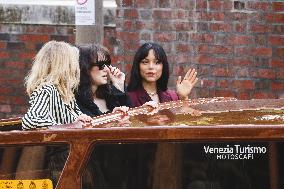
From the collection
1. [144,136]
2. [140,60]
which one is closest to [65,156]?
[144,136]

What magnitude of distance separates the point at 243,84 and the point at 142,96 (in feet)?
8.83

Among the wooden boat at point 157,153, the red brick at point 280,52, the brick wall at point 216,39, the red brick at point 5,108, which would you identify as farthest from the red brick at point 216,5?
the wooden boat at point 157,153

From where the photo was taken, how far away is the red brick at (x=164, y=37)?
8.63 meters

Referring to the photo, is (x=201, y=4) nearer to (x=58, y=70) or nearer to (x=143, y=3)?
(x=143, y=3)

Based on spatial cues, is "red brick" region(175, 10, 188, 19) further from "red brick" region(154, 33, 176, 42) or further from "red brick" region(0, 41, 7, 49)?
"red brick" region(0, 41, 7, 49)

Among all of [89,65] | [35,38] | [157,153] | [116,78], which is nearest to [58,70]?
[89,65]

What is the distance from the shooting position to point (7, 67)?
9.78 meters

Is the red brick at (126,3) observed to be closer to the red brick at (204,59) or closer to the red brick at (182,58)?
the red brick at (182,58)

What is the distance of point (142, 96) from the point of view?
19.9 feet

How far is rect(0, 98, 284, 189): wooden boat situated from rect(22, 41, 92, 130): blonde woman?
3.36 feet

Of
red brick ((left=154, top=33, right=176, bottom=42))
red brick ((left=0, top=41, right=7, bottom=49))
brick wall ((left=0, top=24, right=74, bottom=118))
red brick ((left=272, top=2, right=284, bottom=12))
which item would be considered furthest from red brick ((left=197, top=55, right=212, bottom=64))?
red brick ((left=0, top=41, right=7, bottom=49))

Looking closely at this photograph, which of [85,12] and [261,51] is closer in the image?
[85,12]

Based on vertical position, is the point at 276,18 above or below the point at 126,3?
below

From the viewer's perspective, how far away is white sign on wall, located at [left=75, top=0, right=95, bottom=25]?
6492mm
